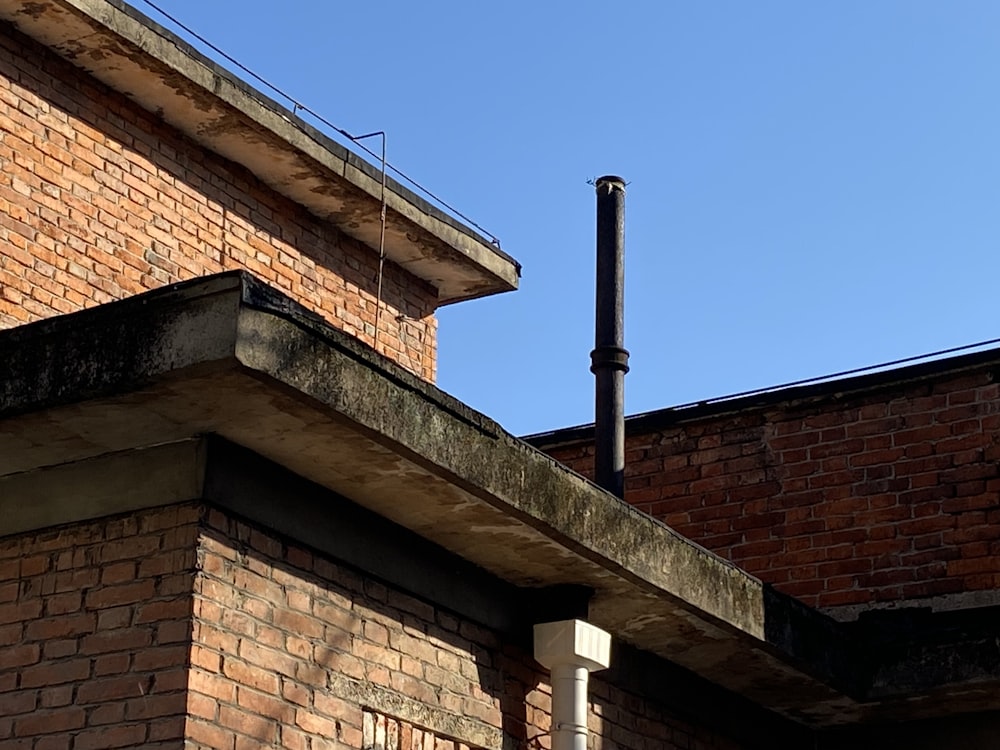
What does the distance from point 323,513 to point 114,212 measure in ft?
13.3

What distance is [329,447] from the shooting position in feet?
17.8

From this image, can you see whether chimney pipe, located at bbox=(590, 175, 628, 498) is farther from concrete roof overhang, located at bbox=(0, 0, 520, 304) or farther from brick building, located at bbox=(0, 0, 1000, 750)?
concrete roof overhang, located at bbox=(0, 0, 520, 304)

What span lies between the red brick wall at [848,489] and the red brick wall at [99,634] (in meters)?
4.67

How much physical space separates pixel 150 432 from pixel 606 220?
15.2ft

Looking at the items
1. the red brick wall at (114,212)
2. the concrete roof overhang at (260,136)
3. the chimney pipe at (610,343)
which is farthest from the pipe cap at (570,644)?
the concrete roof overhang at (260,136)

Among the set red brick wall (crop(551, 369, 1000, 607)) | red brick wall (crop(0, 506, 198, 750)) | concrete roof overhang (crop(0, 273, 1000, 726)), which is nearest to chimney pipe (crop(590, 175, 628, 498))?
red brick wall (crop(551, 369, 1000, 607))

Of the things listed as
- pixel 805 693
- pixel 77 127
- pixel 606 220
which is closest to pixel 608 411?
pixel 606 220

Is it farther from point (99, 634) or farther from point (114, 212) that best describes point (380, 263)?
point (99, 634)

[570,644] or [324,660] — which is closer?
[324,660]

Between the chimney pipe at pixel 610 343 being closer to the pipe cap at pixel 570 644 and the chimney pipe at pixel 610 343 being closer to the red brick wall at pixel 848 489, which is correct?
the red brick wall at pixel 848 489

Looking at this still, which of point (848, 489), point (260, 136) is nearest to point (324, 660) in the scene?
point (848, 489)

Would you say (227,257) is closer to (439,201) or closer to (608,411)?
(439,201)

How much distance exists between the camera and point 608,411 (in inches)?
349

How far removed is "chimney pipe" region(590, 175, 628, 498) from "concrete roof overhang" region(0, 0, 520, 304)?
5.92ft
